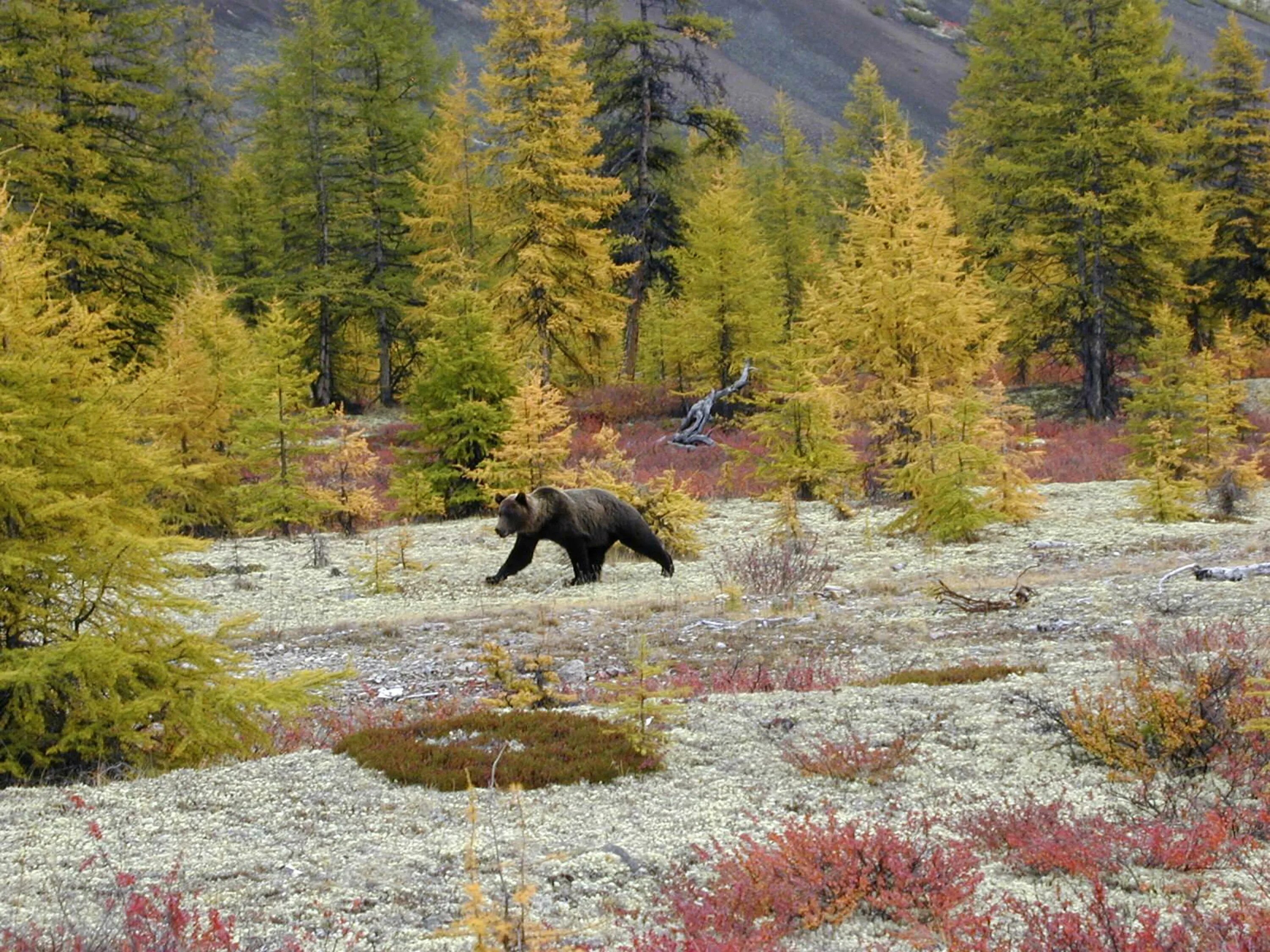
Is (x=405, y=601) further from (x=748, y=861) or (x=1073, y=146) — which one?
(x=1073, y=146)

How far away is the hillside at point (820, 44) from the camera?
102625 mm

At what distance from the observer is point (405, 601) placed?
13.9 meters

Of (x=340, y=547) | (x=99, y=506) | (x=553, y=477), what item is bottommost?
(x=340, y=547)

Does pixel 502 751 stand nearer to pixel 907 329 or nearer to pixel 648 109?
pixel 907 329

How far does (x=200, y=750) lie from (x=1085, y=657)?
706cm

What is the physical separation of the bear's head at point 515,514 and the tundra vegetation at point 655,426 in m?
0.92

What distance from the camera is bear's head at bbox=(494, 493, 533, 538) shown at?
553 inches

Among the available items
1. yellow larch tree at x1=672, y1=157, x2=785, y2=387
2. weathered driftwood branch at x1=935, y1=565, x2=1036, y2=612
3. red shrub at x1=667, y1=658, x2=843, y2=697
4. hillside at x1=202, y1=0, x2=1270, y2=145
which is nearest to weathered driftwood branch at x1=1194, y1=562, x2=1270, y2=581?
weathered driftwood branch at x1=935, y1=565, x2=1036, y2=612

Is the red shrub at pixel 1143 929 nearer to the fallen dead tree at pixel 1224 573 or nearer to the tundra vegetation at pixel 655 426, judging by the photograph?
the tundra vegetation at pixel 655 426

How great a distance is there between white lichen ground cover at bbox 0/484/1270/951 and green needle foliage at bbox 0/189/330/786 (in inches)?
19.8

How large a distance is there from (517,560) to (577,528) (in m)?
1.03

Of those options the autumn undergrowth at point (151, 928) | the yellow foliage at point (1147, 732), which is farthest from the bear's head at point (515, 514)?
the autumn undergrowth at point (151, 928)

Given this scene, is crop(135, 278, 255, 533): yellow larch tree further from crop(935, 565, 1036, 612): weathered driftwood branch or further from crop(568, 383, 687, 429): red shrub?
crop(568, 383, 687, 429): red shrub

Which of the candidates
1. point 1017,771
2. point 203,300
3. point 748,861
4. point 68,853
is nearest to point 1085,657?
point 1017,771
